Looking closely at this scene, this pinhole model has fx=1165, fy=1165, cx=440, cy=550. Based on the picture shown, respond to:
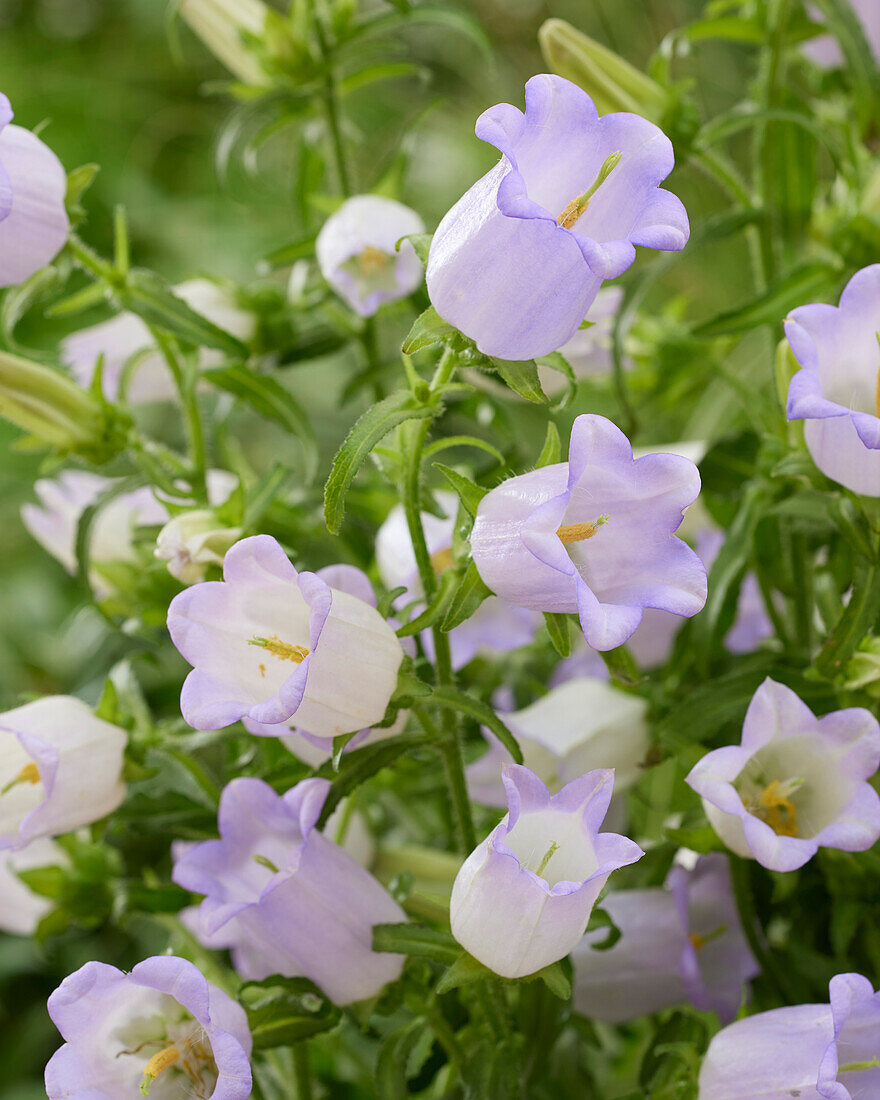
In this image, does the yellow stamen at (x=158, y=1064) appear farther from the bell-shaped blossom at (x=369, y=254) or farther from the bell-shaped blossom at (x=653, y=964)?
the bell-shaped blossom at (x=369, y=254)

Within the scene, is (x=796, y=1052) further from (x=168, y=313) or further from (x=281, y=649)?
(x=168, y=313)

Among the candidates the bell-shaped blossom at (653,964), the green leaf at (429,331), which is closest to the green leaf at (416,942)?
the bell-shaped blossom at (653,964)

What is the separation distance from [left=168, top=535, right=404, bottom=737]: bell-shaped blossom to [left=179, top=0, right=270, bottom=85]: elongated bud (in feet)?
1.21

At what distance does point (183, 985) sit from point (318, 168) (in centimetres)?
51

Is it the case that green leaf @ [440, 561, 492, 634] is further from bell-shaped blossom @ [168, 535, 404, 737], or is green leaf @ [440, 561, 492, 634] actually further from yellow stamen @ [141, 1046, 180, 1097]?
yellow stamen @ [141, 1046, 180, 1097]

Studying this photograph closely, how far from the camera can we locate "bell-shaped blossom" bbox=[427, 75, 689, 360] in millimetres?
368

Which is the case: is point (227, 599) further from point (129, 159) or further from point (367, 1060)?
point (129, 159)

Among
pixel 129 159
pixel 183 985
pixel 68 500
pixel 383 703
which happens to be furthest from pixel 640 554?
pixel 129 159

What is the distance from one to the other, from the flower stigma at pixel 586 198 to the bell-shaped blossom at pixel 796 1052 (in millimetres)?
276

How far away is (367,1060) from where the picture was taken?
2.06 feet

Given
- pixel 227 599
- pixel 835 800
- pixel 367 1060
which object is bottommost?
pixel 367 1060

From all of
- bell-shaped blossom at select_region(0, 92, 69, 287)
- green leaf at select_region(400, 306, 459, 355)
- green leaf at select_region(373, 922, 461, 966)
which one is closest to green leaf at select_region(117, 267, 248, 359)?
bell-shaped blossom at select_region(0, 92, 69, 287)

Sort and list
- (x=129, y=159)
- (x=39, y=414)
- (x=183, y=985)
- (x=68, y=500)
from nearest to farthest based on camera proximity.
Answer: (x=183, y=985), (x=39, y=414), (x=68, y=500), (x=129, y=159)

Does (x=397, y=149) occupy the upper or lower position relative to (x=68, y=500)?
upper
